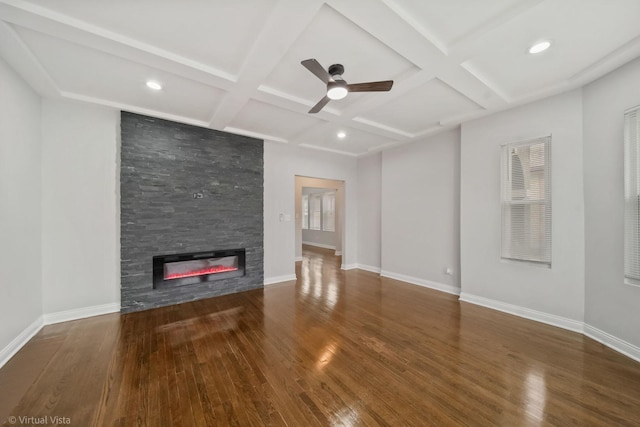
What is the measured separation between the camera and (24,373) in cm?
212

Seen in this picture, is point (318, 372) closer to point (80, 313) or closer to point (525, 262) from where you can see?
point (525, 262)

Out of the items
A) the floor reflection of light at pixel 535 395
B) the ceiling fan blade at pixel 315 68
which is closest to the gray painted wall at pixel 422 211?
the floor reflection of light at pixel 535 395

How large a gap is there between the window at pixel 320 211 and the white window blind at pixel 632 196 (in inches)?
288

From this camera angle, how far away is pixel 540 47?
7.25 ft

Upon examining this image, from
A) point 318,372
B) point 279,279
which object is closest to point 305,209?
point 279,279

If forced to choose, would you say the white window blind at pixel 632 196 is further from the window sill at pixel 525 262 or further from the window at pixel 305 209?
the window at pixel 305 209

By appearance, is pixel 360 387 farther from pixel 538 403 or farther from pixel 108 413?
pixel 108 413

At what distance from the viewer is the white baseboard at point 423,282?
4.33 metres

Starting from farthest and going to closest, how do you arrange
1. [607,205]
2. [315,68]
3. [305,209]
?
[305,209] → [607,205] → [315,68]

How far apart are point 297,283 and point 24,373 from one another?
11.8 ft

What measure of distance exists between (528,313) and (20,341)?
241 inches

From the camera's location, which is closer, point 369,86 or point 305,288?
point 369,86

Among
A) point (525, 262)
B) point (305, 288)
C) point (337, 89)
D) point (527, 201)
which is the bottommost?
point (305, 288)

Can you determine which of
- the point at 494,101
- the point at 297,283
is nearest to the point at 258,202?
the point at 297,283
